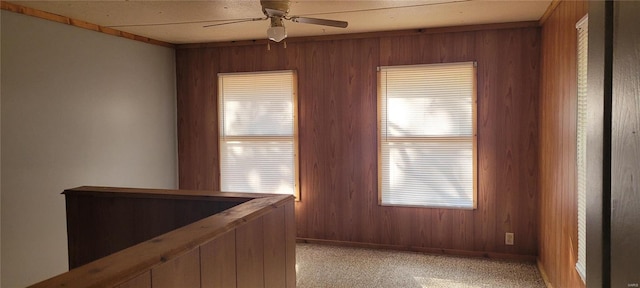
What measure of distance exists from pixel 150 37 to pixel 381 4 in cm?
262

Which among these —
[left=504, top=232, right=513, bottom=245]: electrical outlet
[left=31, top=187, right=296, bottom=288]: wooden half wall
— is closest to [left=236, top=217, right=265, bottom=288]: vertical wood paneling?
[left=31, top=187, right=296, bottom=288]: wooden half wall

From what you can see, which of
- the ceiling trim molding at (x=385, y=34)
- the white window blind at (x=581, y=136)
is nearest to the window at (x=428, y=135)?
the ceiling trim molding at (x=385, y=34)

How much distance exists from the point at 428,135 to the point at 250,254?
116 inches

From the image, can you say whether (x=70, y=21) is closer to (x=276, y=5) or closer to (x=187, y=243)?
(x=276, y=5)

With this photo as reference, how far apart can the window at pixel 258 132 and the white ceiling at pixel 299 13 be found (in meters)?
0.68

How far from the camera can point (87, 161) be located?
398 cm

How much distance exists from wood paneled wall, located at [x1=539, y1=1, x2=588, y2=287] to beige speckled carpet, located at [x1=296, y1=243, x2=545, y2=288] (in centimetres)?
31

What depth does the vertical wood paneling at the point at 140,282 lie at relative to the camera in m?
1.14

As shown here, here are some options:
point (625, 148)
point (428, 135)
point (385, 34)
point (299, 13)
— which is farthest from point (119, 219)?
point (385, 34)

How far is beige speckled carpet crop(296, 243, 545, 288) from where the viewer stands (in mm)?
3680

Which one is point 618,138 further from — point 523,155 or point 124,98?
point 124,98

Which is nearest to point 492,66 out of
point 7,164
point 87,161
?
point 87,161

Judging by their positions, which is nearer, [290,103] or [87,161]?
[87,161]

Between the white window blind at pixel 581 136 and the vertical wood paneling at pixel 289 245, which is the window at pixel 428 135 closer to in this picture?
the white window blind at pixel 581 136
